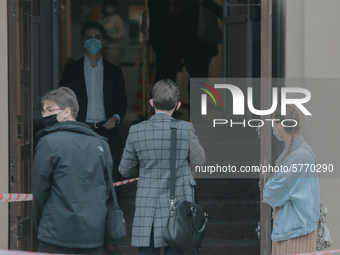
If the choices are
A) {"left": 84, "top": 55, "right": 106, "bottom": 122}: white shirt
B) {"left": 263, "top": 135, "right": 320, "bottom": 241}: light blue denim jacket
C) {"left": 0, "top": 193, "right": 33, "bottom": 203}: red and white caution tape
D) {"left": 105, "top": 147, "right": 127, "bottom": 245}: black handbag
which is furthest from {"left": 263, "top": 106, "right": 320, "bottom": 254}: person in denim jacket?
{"left": 84, "top": 55, "right": 106, "bottom": 122}: white shirt

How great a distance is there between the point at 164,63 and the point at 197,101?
1.10m

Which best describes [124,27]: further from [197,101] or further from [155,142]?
[155,142]

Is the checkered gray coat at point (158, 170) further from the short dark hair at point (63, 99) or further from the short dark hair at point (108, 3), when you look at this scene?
the short dark hair at point (108, 3)

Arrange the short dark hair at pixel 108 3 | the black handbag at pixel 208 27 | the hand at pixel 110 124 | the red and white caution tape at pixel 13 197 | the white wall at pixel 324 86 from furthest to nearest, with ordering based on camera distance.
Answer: the short dark hair at pixel 108 3, the black handbag at pixel 208 27, the hand at pixel 110 124, the white wall at pixel 324 86, the red and white caution tape at pixel 13 197

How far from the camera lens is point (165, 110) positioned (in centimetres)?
366

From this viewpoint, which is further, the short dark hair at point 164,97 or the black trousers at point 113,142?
the black trousers at point 113,142

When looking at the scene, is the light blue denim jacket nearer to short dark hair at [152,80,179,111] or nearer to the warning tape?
short dark hair at [152,80,179,111]

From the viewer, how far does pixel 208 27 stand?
9766 millimetres

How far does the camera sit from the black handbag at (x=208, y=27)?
9.68 metres

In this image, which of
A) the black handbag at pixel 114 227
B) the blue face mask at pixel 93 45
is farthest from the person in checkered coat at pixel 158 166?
the blue face mask at pixel 93 45

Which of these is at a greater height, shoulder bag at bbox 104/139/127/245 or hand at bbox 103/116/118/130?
hand at bbox 103/116/118/130

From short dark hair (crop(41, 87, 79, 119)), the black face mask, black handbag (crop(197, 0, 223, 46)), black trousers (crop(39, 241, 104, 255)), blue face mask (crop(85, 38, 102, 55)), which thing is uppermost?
black handbag (crop(197, 0, 223, 46))

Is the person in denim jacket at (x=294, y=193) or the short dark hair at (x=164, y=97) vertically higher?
the short dark hair at (x=164, y=97)
